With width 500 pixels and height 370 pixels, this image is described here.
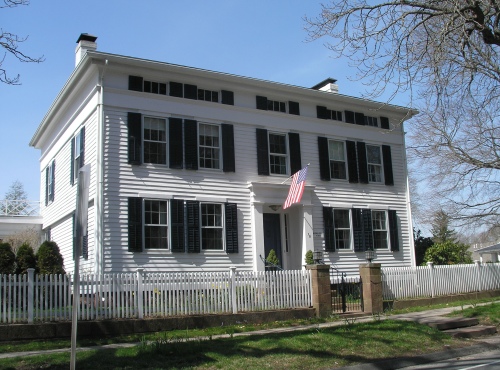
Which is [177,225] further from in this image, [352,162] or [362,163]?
[362,163]

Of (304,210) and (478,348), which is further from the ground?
(304,210)

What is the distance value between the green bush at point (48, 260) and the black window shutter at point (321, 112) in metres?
11.2

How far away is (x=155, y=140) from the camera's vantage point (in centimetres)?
1742

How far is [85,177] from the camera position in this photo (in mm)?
7172


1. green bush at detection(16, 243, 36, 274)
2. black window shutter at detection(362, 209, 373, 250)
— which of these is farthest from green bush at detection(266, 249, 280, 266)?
green bush at detection(16, 243, 36, 274)

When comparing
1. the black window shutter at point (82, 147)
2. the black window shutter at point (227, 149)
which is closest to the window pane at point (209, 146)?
the black window shutter at point (227, 149)

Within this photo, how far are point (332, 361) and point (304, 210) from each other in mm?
10821

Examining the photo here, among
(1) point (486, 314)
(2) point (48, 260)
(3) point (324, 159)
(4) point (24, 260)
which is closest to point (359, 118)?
(3) point (324, 159)

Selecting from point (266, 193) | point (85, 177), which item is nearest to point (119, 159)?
point (266, 193)

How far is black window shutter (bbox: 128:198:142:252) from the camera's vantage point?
53.3 feet

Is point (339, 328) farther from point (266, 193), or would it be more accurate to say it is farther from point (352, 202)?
point (352, 202)

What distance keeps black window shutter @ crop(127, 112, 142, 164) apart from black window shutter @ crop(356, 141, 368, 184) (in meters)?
9.44

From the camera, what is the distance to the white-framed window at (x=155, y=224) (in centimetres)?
1675

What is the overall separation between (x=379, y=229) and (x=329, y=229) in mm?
2884
